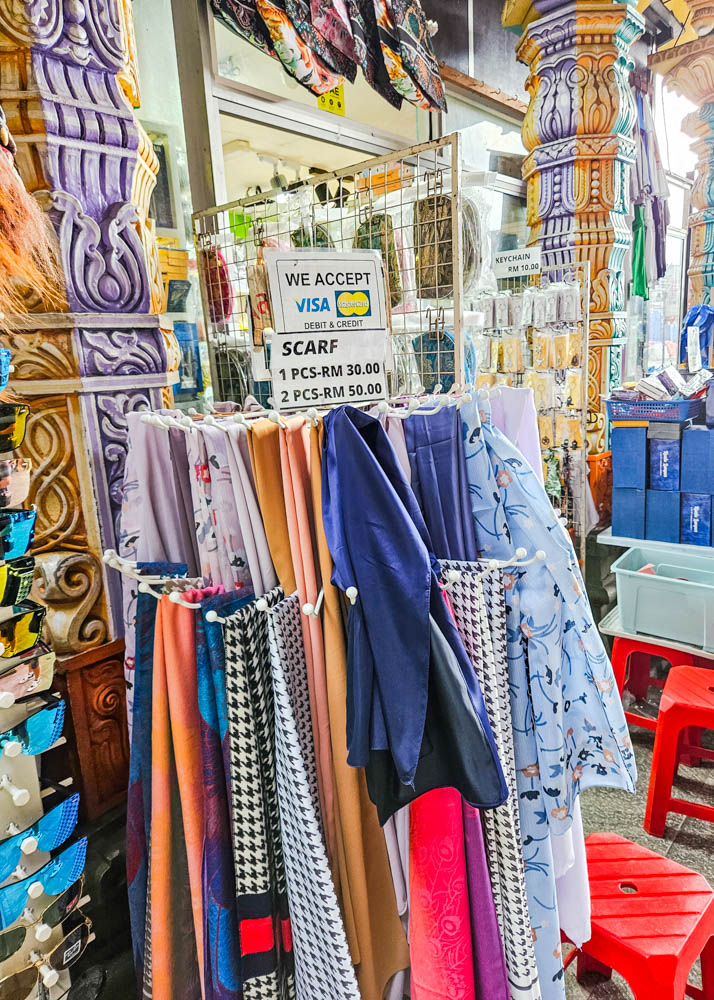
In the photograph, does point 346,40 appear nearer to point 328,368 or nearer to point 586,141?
point 586,141

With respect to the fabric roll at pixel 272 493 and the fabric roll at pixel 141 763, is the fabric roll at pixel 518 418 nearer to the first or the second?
the fabric roll at pixel 272 493

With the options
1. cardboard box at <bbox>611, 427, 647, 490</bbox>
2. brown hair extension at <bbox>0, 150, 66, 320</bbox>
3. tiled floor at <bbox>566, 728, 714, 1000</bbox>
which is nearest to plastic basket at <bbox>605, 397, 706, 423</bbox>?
cardboard box at <bbox>611, 427, 647, 490</bbox>

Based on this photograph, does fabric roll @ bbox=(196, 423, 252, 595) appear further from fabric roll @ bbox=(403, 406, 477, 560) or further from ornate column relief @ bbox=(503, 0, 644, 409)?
ornate column relief @ bbox=(503, 0, 644, 409)

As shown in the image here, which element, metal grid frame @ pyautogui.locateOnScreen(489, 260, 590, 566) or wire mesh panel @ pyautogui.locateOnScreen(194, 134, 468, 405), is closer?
wire mesh panel @ pyautogui.locateOnScreen(194, 134, 468, 405)

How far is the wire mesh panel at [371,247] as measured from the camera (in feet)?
5.35

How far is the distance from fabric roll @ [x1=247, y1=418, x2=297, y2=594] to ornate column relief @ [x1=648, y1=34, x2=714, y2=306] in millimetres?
5049

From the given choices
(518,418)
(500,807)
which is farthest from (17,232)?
(500,807)

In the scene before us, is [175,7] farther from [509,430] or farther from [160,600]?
[160,600]

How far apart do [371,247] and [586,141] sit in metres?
2.36

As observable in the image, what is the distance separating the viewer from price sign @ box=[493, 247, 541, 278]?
262 centimetres

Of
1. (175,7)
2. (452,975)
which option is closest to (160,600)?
(452,975)

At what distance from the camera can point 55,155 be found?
121 cm

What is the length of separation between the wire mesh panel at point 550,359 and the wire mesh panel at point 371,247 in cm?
67

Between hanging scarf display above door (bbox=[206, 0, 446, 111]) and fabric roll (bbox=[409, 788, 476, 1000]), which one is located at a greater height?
hanging scarf display above door (bbox=[206, 0, 446, 111])
